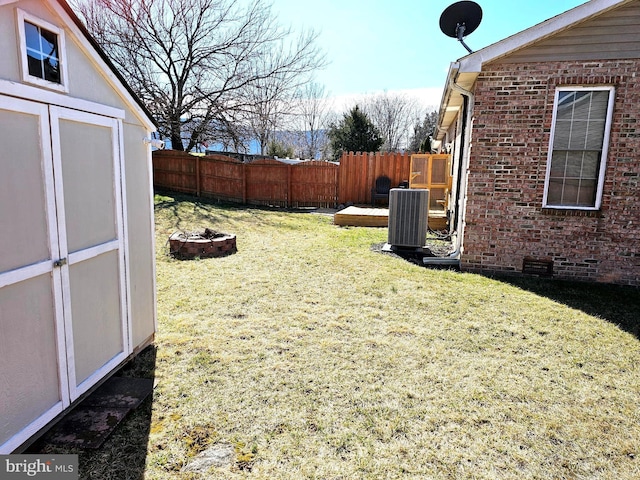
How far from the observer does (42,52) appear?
2234mm

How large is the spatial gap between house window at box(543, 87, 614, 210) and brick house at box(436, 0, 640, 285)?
0.01 m

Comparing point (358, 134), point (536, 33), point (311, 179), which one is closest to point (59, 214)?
point (536, 33)

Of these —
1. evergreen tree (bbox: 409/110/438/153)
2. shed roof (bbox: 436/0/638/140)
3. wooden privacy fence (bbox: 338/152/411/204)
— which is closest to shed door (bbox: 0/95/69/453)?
shed roof (bbox: 436/0/638/140)

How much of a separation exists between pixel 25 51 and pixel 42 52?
158mm

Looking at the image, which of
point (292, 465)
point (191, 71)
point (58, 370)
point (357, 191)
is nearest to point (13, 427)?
point (58, 370)

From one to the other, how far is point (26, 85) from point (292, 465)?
8.33 ft

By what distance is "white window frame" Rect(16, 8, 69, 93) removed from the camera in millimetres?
2062

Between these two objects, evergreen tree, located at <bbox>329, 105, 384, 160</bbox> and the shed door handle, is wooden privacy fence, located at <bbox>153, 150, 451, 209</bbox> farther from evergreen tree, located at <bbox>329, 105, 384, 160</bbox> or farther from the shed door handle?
the shed door handle

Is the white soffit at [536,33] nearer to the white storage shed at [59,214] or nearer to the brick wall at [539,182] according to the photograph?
the brick wall at [539,182]

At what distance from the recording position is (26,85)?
2.09 m

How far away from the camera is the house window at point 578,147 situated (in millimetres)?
5616

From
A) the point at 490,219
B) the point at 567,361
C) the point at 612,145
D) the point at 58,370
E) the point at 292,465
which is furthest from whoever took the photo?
the point at 490,219

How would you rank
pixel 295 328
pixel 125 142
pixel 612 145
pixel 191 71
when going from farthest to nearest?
pixel 191 71 < pixel 612 145 < pixel 295 328 < pixel 125 142

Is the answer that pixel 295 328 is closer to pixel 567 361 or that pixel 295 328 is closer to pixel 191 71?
pixel 567 361
